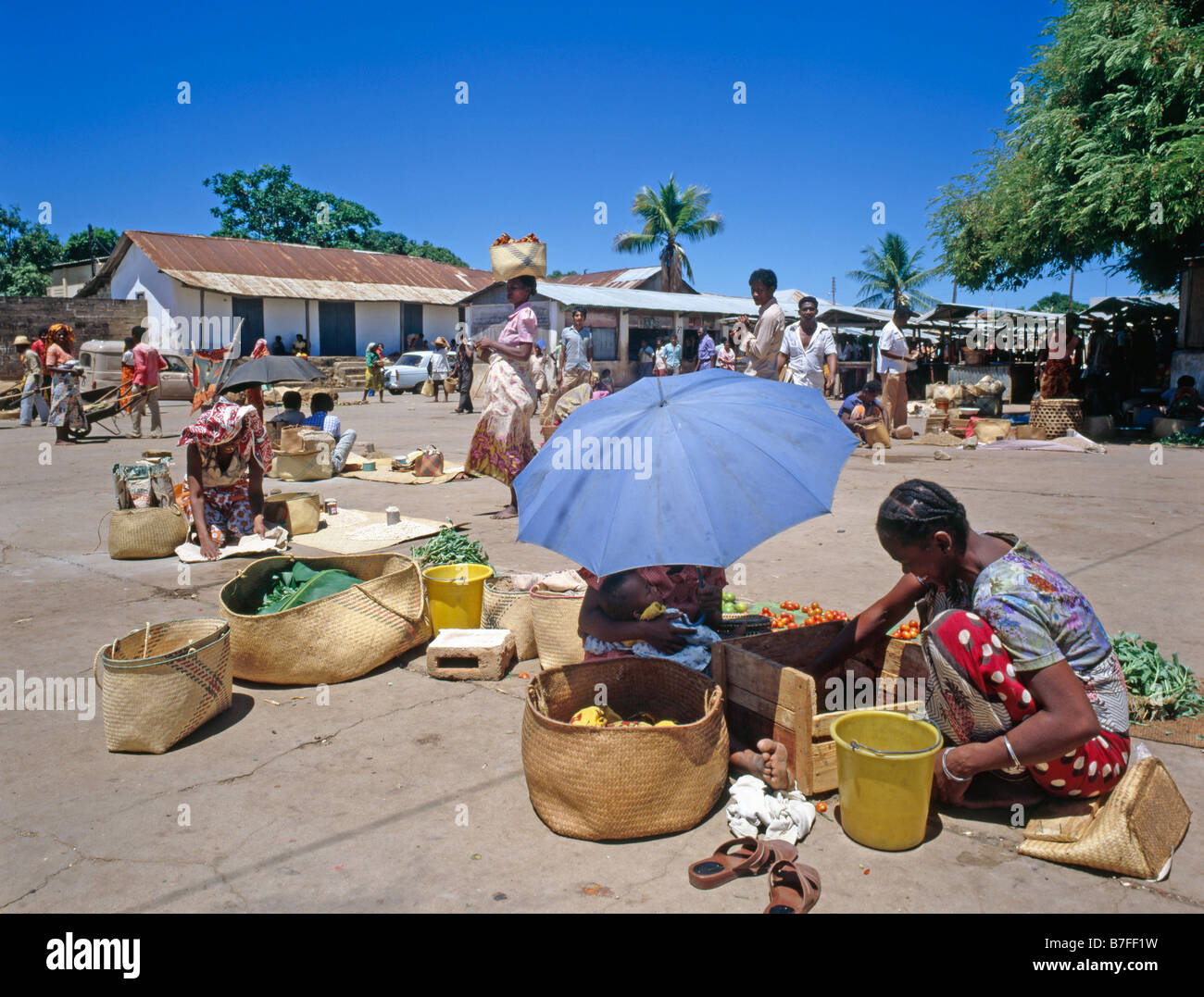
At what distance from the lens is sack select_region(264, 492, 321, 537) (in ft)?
25.0

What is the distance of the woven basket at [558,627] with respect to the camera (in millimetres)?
4367

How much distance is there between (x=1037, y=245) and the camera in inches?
639

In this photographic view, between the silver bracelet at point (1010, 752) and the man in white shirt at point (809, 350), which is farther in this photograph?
the man in white shirt at point (809, 350)

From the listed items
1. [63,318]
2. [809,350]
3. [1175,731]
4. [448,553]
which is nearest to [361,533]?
[448,553]

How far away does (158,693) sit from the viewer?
3625mm

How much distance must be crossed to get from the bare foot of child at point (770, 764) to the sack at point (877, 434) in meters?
11.4

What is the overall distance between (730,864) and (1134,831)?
1.24m

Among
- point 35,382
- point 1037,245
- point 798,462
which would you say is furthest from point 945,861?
point 35,382

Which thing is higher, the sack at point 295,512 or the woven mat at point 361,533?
the sack at point 295,512

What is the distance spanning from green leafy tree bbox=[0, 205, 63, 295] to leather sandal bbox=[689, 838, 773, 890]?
149 feet

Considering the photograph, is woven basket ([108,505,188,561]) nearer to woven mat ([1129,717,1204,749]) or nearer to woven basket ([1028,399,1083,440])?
woven mat ([1129,717,1204,749])

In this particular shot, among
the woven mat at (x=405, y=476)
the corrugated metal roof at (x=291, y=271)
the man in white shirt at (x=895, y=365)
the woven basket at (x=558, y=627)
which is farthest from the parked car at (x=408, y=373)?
the woven basket at (x=558, y=627)

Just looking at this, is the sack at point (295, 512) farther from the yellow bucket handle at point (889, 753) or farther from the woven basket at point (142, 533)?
the yellow bucket handle at point (889, 753)
